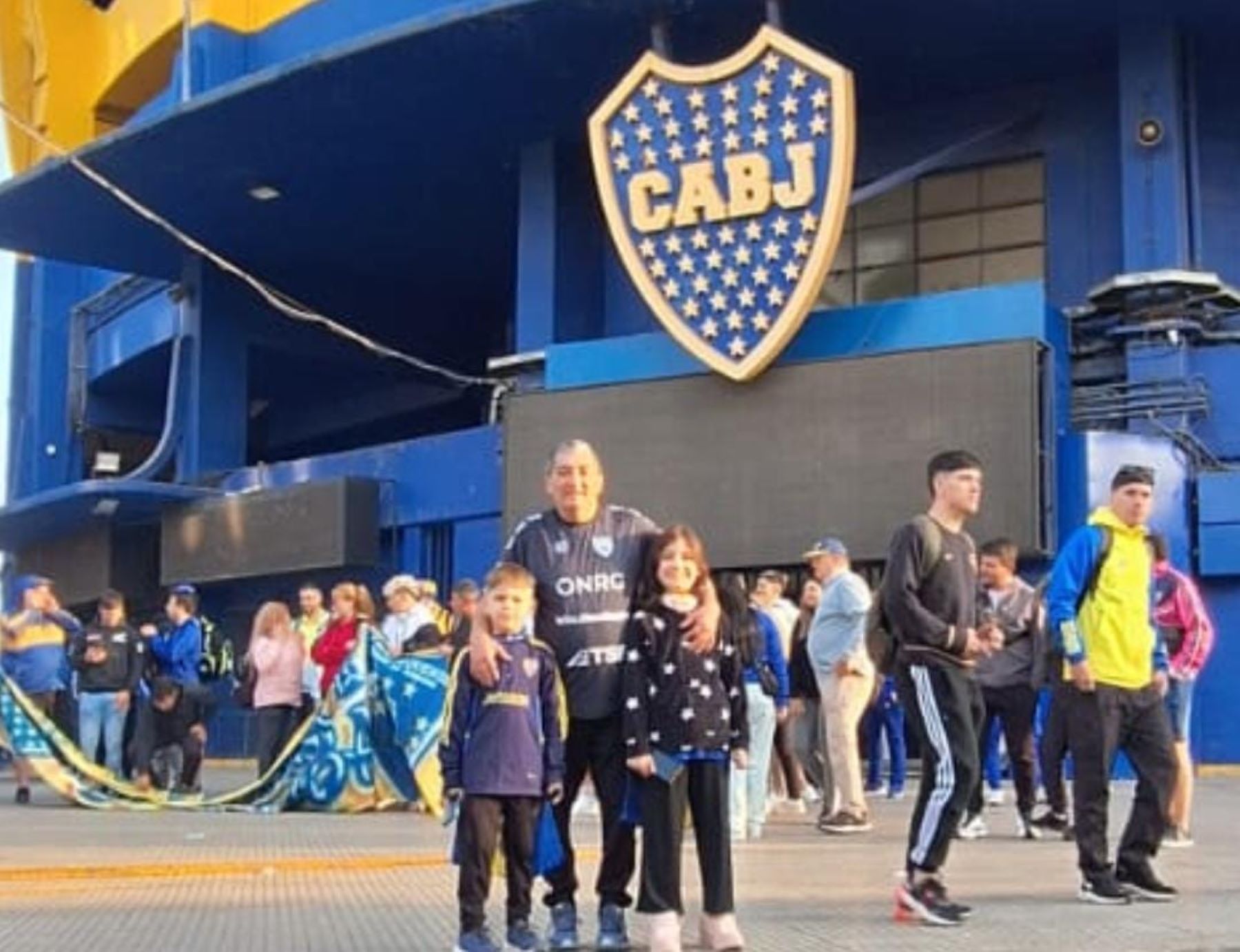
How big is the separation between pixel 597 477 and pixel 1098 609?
7.89ft

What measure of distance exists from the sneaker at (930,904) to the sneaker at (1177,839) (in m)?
3.57

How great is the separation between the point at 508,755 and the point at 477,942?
2.04 ft

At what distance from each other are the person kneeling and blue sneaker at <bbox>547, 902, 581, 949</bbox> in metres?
0.32

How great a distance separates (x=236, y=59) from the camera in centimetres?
2978

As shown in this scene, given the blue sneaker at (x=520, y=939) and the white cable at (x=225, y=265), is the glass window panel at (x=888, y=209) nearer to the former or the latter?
the white cable at (x=225, y=265)

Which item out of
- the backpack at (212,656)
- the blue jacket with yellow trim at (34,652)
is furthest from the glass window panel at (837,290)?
the blue jacket with yellow trim at (34,652)

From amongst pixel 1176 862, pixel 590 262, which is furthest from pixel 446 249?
pixel 1176 862

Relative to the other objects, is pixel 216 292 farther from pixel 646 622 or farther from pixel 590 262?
pixel 646 622

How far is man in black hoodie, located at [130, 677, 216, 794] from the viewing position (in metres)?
16.3

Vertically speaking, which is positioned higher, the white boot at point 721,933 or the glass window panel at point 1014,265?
the glass window panel at point 1014,265

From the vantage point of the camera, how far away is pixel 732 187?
20.7 meters

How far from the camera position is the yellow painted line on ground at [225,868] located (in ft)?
30.1

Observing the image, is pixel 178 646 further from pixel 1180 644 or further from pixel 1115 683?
pixel 1115 683

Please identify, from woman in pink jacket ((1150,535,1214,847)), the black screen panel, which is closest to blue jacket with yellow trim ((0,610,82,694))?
the black screen panel
